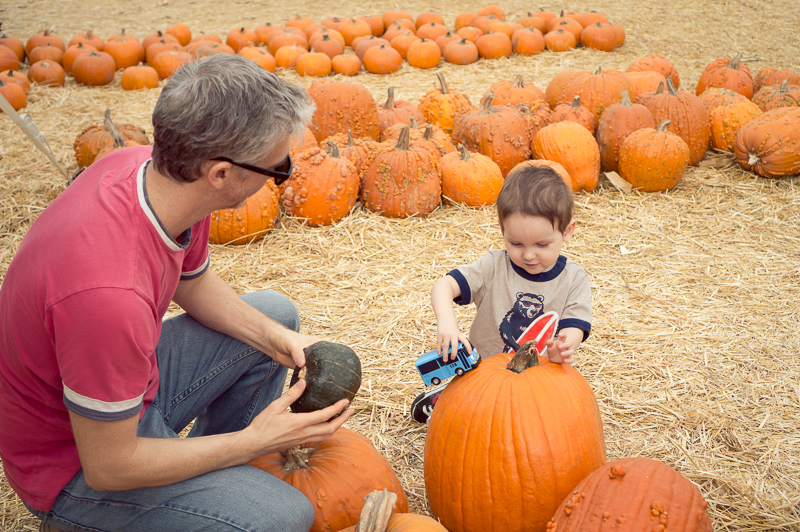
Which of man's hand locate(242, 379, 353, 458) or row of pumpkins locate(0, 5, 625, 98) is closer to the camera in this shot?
man's hand locate(242, 379, 353, 458)

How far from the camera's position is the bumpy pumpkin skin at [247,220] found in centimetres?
500

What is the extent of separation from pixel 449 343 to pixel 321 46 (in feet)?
30.7

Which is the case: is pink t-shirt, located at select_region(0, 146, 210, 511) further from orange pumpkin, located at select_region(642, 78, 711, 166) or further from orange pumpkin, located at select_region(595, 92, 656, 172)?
orange pumpkin, located at select_region(642, 78, 711, 166)

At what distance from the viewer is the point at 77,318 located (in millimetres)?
1644

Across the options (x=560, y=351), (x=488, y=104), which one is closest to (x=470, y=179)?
(x=488, y=104)

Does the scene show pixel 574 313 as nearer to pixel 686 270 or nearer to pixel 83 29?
pixel 686 270

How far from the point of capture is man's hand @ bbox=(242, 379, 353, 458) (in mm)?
1979

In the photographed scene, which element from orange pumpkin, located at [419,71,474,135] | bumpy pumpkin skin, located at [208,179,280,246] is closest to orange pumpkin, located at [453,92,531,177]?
orange pumpkin, located at [419,71,474,135]

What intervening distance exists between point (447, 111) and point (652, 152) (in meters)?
2.26

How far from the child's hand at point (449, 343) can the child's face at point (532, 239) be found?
0.48 metres

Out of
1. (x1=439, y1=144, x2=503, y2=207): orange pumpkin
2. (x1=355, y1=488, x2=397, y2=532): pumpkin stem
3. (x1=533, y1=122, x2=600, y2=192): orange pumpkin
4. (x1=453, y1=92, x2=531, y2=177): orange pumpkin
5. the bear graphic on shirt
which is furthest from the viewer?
(x1=453, y1=92, x2=531, y2=177): orange pumpkin

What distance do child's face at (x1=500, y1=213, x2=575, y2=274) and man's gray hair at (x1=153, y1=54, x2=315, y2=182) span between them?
1.06 m

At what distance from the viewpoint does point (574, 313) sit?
2.66 meters

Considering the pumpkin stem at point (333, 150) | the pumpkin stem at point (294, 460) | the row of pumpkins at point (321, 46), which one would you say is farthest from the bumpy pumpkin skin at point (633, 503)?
the row of pumpkins at point (321, 46)
